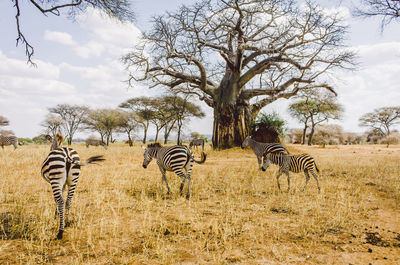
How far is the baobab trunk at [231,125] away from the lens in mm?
15938

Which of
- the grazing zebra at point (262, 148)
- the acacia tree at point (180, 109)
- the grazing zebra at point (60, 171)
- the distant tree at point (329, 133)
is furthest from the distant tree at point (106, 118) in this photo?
the grazing zebra at point (60, 171)

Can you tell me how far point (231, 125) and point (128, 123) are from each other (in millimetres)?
28341

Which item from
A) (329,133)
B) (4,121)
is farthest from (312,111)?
(4,121)

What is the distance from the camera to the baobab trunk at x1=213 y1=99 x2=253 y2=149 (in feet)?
52.3

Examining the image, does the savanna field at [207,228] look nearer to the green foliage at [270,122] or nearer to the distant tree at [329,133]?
the green foliage at [270,122]

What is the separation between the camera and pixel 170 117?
35906 millimetres

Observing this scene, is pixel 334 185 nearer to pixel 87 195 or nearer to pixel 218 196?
pixel 218 196

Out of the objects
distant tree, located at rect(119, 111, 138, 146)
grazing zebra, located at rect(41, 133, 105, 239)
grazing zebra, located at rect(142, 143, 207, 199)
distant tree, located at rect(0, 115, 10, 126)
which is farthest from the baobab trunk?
distant tree, located at rect(0, 115, 10, 126)

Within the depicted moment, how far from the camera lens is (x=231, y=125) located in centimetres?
1598

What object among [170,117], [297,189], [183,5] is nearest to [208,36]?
[183,5]

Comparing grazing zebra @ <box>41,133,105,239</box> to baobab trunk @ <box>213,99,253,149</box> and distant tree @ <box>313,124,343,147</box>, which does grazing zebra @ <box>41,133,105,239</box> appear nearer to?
baobab trunk @ <box>213,99,253,149</box>

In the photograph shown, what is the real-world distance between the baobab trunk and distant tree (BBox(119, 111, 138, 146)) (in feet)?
80.8

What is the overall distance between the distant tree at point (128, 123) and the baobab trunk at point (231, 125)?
24.6 meters

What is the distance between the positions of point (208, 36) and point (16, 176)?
12.2 m
